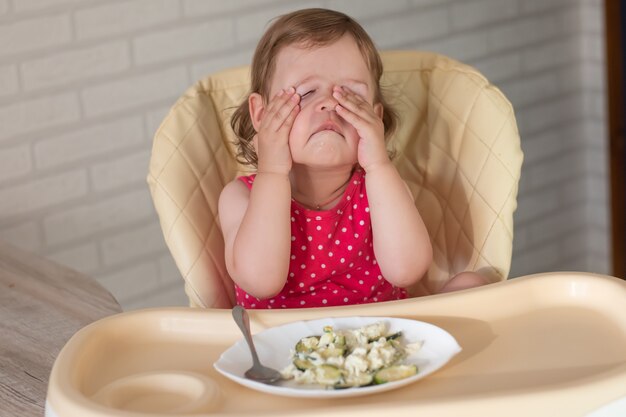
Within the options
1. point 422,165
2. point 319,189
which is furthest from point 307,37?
point 422,165

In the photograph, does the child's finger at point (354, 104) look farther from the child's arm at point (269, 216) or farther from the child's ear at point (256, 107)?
the child's ear at point (256, 107)

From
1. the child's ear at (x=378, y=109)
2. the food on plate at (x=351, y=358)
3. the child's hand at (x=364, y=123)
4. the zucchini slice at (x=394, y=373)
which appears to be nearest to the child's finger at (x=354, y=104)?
the child's hand at (x=364, y=123)

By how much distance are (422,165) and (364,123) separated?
0.37m

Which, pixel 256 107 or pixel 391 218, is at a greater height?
pixel 256 107

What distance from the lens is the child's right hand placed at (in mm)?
1573

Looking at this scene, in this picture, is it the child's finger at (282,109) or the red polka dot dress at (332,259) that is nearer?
the child's finger at (282,109)

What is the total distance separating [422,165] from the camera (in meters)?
1.93

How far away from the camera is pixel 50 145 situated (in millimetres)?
2443

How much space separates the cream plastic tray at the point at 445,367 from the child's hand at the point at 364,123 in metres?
0.29

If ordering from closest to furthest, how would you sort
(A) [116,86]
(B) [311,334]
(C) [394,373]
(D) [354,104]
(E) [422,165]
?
(C) [394,373], (B) [311,334], (D) [354,104], (E) [422,165], (A) [116,86]

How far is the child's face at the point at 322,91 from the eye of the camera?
1.58 metres

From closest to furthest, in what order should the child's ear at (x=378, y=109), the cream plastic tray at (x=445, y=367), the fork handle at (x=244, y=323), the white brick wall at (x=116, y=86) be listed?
the cream plastic tray at (x=445, y=367) < the fork handle at (x=244, y=323) < the child's ear at (x=378, y=109) < the white brick wall at (x=116, y=86)

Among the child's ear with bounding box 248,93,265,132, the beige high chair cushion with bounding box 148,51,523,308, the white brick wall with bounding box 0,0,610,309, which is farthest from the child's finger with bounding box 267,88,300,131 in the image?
the white brick wall with bounding box 0,0,610,309

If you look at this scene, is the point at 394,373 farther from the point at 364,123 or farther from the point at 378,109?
the point at 378,109
